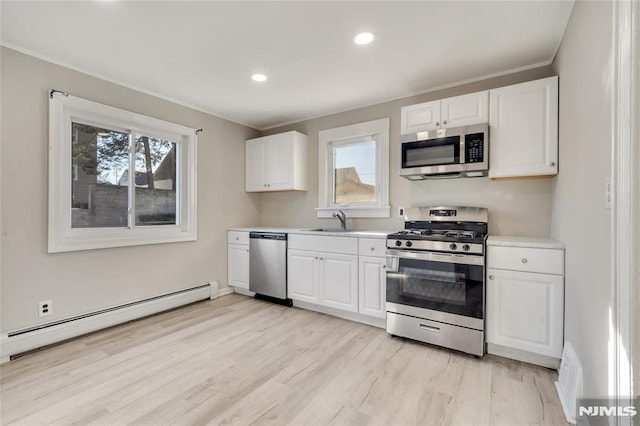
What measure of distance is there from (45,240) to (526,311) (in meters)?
3.90

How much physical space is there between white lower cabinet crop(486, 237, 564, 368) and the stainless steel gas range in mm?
103

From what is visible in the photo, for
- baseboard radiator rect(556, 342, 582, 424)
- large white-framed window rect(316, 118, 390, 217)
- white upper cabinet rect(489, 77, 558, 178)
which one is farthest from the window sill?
baseboard radiator rect(556, 342, 582, 424)

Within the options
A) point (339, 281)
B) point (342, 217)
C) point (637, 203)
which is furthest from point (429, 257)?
point (637, 203)

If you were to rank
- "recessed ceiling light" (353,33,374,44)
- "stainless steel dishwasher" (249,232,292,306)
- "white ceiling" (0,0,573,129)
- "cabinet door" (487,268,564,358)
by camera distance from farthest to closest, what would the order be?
1. "stainless steel dishwasher" (249,232,292,306)
2. "recessed ceiling light" (353,33,374,44)
3. "cabinet door" (487,268,564,358)
4. "white ceiling" (0,0,573,129)

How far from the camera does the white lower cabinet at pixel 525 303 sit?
2062 millimetres

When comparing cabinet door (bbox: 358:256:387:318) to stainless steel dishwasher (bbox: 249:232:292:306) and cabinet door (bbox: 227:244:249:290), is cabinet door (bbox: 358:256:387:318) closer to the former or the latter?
stainless steel dishwasher (bbox: 249:232:292:306)

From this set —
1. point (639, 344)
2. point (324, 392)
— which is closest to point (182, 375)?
point (324, 392)

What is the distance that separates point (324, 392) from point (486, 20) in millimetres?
2697

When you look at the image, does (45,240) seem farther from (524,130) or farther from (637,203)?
(524,130)

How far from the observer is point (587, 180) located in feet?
5.04

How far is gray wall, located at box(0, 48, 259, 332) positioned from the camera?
2303 mm

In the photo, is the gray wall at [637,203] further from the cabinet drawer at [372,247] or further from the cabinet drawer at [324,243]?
the cabinet drawer at [324,243]

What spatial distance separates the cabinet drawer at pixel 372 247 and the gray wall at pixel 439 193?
24.1 inches

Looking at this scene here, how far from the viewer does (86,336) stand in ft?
8.80
